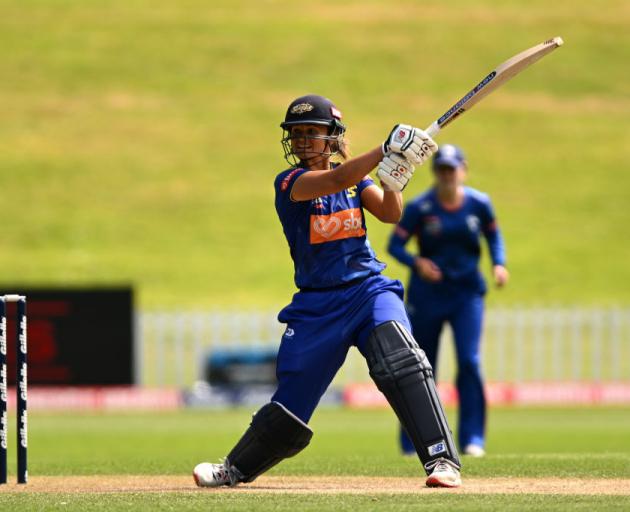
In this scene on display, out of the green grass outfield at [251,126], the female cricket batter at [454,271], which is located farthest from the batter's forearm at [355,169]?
the green grass outfield at [251,126]

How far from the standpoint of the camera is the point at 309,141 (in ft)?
23.7

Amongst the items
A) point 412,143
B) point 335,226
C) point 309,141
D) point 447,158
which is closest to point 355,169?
point 412,143

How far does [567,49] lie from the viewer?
4616 centimetres

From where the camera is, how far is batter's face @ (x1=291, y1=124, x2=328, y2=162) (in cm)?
720

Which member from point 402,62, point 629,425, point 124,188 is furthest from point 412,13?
point 629,425

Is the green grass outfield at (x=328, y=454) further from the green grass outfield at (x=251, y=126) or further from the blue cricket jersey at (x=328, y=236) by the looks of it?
the green grass outfield at (x=251, y=126)

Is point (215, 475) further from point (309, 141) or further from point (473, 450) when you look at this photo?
point (473, 450)

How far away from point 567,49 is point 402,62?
17.7ft

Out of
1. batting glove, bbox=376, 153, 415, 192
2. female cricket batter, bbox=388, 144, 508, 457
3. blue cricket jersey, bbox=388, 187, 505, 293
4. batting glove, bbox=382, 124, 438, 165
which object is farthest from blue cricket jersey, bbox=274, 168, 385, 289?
blue cricket jersey, bbox=388, 187, 505, 293

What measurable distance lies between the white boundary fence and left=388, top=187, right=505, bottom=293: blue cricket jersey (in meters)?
10.8

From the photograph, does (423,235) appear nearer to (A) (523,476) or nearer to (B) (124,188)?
(A) (523,476)

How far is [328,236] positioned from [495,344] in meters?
18.2

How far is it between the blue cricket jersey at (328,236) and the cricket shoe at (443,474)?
38.7 inches

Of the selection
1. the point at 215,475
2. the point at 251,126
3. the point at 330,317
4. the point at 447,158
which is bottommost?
the point at 215,475
